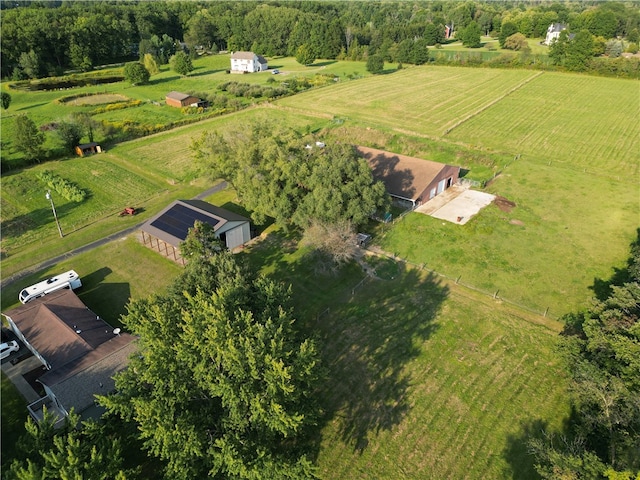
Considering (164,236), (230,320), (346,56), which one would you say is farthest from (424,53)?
(230,320)

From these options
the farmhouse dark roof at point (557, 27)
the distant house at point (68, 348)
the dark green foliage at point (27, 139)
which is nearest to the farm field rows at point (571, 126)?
the distant house at point (68, 348)

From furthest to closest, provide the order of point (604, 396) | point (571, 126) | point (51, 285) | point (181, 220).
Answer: point (571, 126)
point (181, 220)
point (51, 285)
point (604, 396)

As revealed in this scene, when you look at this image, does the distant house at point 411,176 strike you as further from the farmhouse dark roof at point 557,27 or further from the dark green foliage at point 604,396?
the farmhouse dark roof at point 557,27

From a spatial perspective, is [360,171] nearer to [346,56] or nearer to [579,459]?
[579,459]

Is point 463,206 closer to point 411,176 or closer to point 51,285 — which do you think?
point 411,176

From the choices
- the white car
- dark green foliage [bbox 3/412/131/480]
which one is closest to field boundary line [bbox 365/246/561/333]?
dark green foliage [bbox 3/412/131/480]

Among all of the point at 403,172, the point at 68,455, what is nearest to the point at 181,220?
the point at 68,455

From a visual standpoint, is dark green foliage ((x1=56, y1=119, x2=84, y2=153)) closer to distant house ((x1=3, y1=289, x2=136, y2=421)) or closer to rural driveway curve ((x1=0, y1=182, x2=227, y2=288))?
rural driveway curve ((x1=0, y1=182, x2=227, y2=288))
